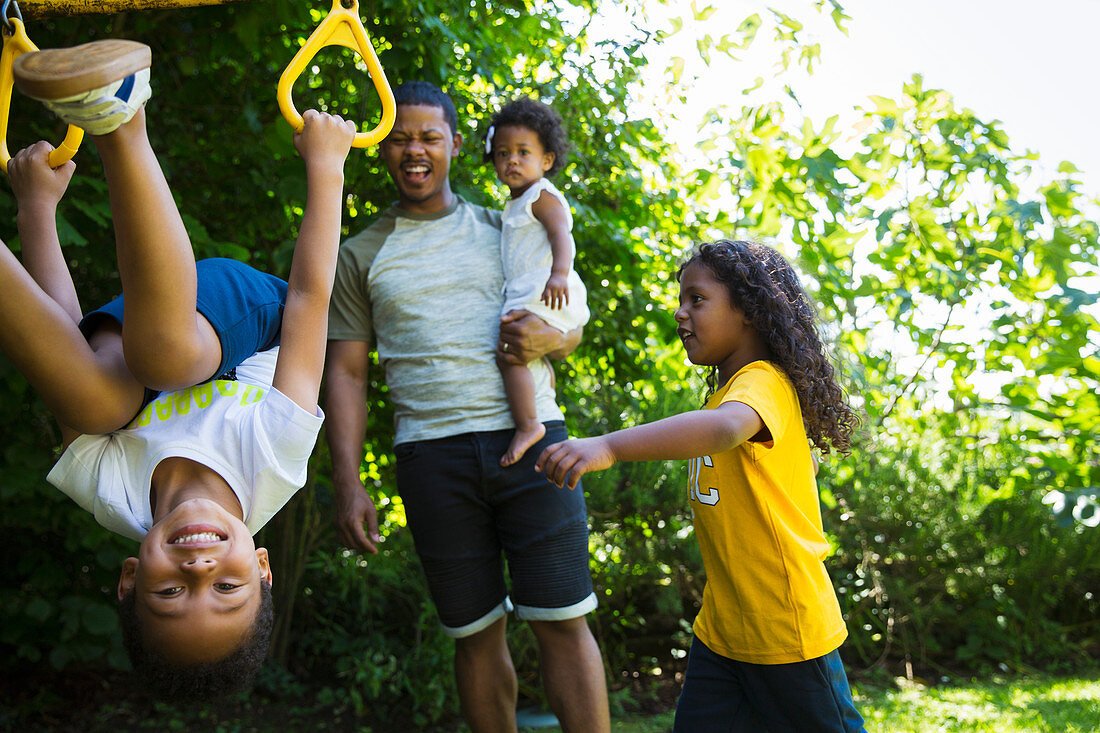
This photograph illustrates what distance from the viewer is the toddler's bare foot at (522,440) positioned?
7.47 feet

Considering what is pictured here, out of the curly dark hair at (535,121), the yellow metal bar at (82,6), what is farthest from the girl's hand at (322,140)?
the curly dark hair at (535,121)

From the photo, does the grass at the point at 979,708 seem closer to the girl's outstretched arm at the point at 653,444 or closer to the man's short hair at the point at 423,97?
the girl's outstretched arm at the point at 653,444

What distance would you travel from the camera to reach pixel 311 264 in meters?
1.61

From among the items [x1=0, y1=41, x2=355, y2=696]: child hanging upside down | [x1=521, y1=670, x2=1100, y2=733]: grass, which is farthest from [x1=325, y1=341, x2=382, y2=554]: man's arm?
[x1=521, y1=670, x2=1100, y2=733]: grass

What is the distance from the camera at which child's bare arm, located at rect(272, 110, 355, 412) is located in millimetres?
1615

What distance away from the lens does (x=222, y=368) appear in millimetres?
1734

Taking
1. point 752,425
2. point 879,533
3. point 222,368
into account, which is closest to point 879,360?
point 879,533

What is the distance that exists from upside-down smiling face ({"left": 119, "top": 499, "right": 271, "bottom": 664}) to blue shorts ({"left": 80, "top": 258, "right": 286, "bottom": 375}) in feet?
1.06

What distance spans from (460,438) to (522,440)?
0.18 metres

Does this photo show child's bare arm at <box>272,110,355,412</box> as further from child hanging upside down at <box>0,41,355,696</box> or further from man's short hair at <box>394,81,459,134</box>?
man's short hair at <box>394,81,459,134</box>

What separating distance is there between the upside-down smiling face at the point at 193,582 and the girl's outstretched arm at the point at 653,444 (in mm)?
605

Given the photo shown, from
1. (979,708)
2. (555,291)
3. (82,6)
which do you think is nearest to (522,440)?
(555,291)

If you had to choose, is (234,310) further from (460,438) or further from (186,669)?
A: (460,438)

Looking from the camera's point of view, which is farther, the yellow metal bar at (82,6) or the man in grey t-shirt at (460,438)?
the man in grey t-shirt at (460,438)
